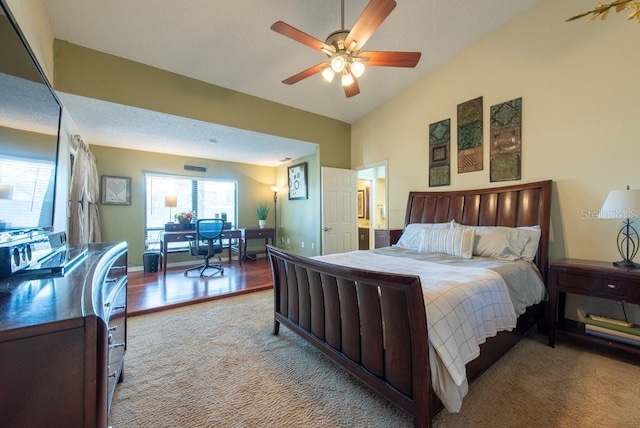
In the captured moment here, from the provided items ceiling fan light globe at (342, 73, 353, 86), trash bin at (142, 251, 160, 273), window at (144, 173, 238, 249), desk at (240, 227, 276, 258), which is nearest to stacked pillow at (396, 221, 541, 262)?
ceiling fan light globe at (342, 73, 353, 86)

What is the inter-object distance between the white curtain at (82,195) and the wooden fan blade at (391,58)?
3.75 metres

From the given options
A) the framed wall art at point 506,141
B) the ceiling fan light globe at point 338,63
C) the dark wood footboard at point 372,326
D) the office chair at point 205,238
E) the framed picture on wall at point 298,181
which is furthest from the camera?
the framed picture on wall at point 298,181

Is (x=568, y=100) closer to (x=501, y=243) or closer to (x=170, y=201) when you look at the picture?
(x=501, y=243)

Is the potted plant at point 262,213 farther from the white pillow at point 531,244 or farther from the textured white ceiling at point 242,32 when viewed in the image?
the white pillow at point 531,244

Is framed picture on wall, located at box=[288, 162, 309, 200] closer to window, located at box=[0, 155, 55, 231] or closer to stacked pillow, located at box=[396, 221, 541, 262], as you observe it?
stacked pillow, located at box=[396, 221, 541, 262]

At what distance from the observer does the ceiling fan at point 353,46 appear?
6.06 ft

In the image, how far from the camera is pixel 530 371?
6.31ft

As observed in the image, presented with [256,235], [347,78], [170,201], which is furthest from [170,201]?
[347,78]

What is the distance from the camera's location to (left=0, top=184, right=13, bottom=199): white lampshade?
42.1 inches

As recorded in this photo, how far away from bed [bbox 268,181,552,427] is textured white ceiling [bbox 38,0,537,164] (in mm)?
1982

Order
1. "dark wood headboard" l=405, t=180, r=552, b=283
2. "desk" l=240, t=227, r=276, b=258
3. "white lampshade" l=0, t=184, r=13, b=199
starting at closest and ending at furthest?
"white lampshade" l=0, t=184, r=13, b=199, "dark wood headboard" l=405, t=180, r=552, b=283, "desk" l=240, t=227, r=276, b=258

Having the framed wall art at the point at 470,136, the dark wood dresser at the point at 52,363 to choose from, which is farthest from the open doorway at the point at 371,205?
the dark wood dresser at the point at 52,363

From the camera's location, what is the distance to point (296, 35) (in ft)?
6.63

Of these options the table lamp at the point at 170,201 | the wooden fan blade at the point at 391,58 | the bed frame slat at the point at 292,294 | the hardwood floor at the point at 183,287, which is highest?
the wooden fan blade at the point at 391,58
